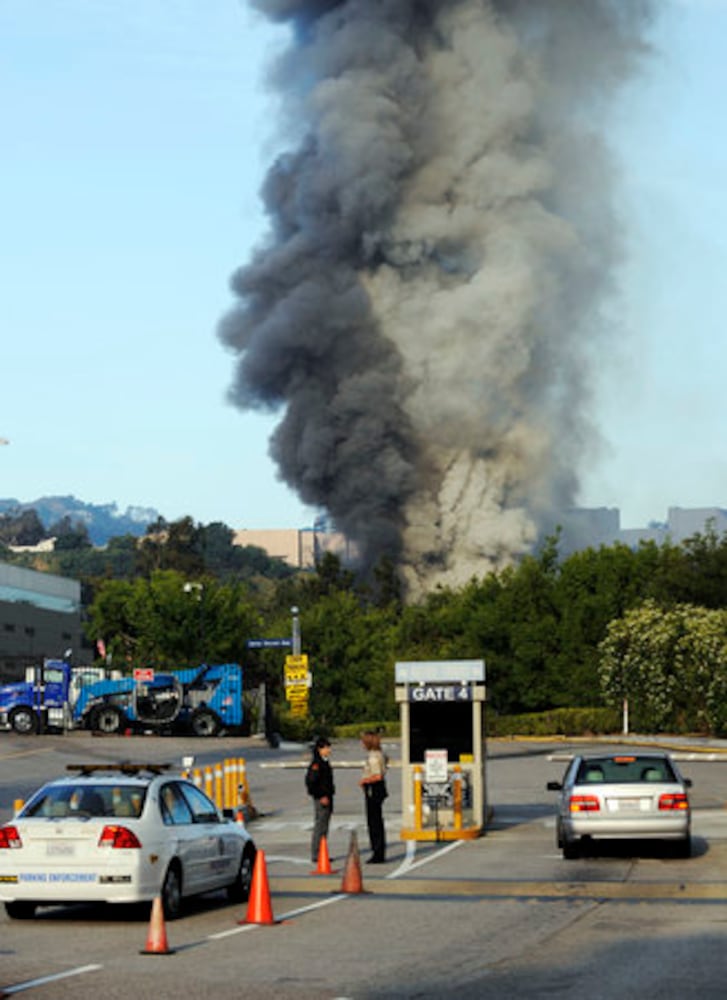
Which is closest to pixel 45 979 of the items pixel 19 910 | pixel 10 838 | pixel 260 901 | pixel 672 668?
pixel 260 901

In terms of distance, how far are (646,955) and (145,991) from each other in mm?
4194

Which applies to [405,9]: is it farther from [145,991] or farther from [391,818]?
[145,991]

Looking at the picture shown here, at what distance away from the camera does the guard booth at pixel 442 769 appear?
27906 mm

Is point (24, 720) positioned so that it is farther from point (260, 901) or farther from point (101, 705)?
point (260, 901)

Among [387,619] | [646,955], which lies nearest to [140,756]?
[646,955]

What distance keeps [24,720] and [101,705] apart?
10.0 ft

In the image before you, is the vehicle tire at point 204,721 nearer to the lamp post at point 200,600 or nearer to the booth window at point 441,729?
the lamp post at point 200,600

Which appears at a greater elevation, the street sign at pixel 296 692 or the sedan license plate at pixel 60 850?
the street sign at pixel 296 692

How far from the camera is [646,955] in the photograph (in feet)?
47.4

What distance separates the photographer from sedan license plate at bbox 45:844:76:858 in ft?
55.9

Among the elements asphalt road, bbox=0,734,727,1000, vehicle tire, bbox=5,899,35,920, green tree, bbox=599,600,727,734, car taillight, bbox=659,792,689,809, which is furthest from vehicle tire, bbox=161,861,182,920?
green tree, bbox=599,600,727,734

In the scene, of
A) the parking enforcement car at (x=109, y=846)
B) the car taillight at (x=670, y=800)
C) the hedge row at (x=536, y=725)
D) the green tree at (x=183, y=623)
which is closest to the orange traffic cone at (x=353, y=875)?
the parking enforcement car at (x=109, y=846)

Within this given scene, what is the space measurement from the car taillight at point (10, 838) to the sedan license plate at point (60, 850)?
0.30m

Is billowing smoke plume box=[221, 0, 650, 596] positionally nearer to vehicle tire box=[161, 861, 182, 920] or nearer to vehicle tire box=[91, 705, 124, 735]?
vehicle tire box=[91, 705, 124, 735]
